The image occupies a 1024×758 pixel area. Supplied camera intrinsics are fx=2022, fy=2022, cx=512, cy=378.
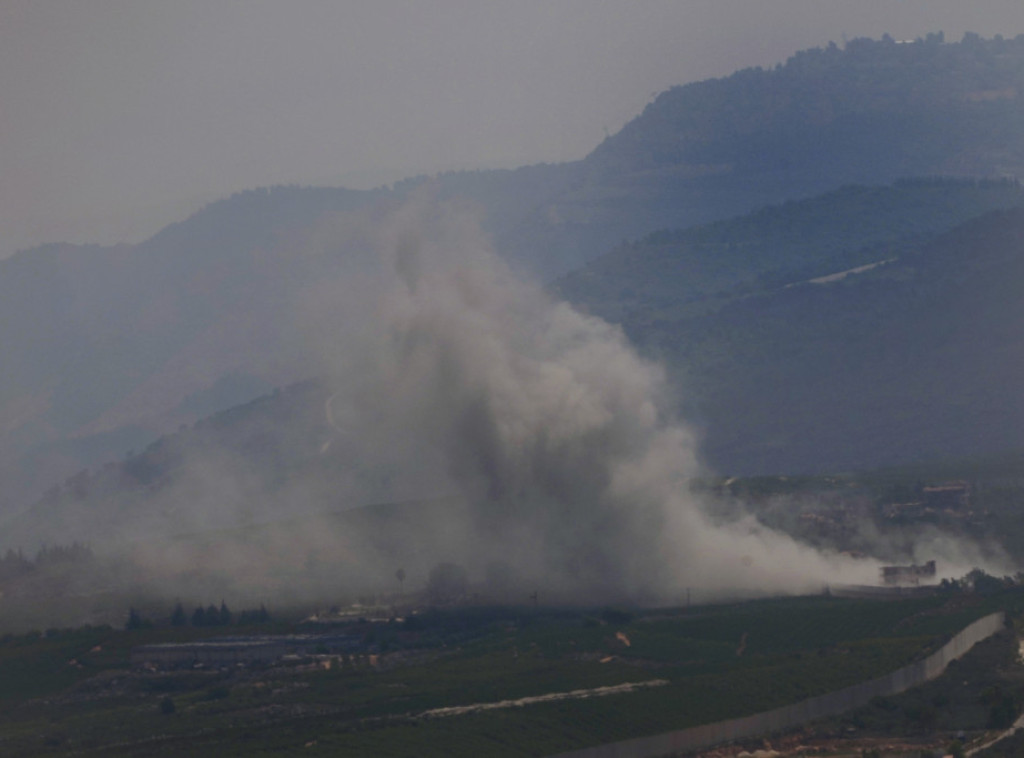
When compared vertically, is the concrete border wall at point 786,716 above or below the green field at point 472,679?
below

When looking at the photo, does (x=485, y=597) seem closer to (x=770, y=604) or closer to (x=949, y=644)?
(x=770, y=604)

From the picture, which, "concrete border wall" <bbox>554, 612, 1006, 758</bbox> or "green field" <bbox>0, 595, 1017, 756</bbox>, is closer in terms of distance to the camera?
"concrete border wall" <bbox>554, 612, 1006, 758</bbox>

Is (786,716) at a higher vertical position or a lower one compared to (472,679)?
lower

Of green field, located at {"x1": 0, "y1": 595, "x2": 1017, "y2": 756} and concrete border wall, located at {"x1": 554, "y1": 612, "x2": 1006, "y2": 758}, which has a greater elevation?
green field, located at {"x1": 0, "y1": 595, "x2": 1017, "y2": 756}

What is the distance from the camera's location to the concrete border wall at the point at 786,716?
269ft

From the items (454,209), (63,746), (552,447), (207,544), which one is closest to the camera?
(63,746)

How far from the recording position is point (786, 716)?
3477 inches

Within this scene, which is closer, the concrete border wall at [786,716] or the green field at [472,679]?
the concrete border wall at [786,716]

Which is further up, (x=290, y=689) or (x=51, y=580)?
(x=51, y=580)

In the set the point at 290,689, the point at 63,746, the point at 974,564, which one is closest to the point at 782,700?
the point at 290,689

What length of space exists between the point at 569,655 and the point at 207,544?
2843 inches

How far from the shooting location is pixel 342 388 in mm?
191750

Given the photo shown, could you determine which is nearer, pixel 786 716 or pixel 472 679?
pixel 786 716

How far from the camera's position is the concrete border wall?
3228 inches
